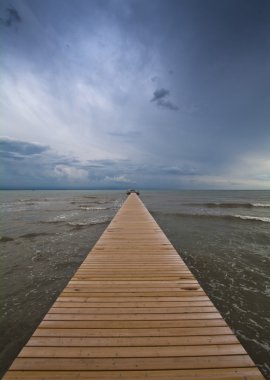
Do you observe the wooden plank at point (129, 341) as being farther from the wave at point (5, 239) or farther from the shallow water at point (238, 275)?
the wave at point (5, 239)

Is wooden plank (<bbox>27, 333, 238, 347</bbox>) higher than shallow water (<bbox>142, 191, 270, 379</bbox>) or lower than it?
higher

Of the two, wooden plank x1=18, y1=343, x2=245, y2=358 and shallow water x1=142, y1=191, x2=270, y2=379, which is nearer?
wooden plank x1=18, y1=343, x2=245, y2=358

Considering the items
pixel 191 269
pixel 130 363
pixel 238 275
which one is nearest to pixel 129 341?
pixel 130 363

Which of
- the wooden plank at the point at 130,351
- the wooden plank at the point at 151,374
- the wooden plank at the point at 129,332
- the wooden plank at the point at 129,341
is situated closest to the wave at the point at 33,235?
the wooden plank at the point at 129,332

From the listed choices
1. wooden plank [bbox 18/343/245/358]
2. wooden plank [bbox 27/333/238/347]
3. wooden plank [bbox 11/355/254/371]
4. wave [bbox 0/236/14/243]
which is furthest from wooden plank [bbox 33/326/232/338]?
wave [bbox 0/236/14/243]

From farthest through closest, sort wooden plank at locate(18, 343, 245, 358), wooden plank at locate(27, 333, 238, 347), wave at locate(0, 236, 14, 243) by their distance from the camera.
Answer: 1. wave at locate(0, 236, 14, 243)
2. wooden plank at locate(27, 333, 238, 347)
3. wooden plank at locate(18, 343, 245, 358)

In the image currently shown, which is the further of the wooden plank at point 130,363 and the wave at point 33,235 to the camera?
the wave at point 33,235

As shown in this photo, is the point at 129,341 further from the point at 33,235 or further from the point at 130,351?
the point at 33,235

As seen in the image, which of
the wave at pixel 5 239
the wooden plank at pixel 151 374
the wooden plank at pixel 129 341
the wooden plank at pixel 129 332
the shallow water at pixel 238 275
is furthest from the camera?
the wave at pixel 5 239

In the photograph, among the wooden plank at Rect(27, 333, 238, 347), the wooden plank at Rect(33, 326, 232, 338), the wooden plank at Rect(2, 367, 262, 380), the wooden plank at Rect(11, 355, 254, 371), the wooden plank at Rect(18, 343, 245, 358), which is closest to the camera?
the wooden plank at Rect(2, 367, 262, 380)

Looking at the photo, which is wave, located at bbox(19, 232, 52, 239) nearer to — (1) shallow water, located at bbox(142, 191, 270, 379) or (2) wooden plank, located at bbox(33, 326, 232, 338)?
(1) shallow water, located at bbox(142, 191, 270, 379)

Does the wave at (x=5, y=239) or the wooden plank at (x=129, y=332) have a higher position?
the wooden plank at (x=129, y=332)

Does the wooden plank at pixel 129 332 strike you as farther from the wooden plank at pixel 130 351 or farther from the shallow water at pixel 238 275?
the shallow water at pixel 238 275

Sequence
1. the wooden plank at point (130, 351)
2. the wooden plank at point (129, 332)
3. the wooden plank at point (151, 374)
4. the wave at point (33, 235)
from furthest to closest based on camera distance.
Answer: the wave at point (33, 235) < the wooden plank at point (129, 332) < the wooden plank at point (130, 351) < the wooden plank at point (151, 374)
